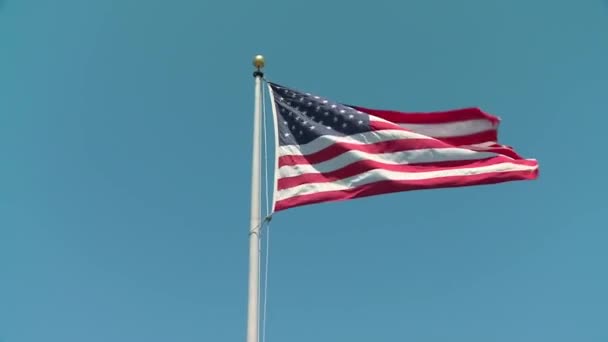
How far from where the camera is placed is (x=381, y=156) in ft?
39.9

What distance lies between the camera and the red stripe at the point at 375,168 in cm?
1162

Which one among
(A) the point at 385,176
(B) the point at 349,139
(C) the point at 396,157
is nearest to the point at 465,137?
(C) the point at 396,157

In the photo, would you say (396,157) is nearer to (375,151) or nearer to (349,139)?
(375,151)

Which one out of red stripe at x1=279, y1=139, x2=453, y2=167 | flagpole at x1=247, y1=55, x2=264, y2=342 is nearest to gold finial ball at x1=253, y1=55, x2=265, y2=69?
flagpole at x1=247, y1=55, x2=264, y2=342

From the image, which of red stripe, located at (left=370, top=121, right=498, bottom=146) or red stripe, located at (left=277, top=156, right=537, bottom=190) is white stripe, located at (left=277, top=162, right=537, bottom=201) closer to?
red stripe, located at (left=277, top=156, right=537, bottom=190)

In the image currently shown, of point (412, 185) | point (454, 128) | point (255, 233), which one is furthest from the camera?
point (454, 128)

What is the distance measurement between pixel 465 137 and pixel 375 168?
6.18 feet

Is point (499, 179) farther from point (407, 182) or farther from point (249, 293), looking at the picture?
point (249, 293)

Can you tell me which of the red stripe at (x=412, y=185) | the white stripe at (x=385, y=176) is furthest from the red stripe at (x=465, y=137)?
the red stripe at (x=412, y=185)

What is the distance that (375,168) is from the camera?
38.8 ft

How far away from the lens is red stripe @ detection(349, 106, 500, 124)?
12.3 meters

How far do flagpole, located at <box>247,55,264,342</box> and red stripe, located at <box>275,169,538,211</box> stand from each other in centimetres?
72

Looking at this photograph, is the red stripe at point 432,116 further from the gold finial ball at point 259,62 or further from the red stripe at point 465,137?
the gold finial ball at point 259,62

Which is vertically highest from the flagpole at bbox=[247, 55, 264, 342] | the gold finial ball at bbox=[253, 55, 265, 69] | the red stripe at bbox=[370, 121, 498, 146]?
the gold finial ball at bbox=[253, 55, 265, 69]
